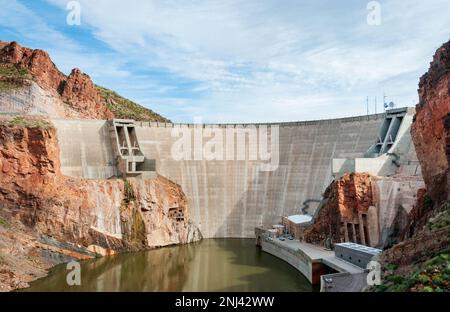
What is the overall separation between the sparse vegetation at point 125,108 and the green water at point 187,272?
4325 cm

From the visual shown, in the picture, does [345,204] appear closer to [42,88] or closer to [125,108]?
[42,88]

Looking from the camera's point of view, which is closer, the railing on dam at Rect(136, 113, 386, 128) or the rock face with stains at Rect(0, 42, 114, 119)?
the railing on dam at Rect(136, 113, 386, 128)

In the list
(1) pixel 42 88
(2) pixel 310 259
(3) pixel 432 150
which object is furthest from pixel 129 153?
(3) pixel 432 150

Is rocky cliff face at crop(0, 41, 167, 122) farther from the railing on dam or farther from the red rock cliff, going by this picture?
the red rock cliff

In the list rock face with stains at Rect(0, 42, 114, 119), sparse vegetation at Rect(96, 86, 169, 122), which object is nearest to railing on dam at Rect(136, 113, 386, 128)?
rock face with stains at Rect(0, 42, 114, 119)

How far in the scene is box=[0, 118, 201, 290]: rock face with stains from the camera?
36031mm

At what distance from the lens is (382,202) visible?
106 ft

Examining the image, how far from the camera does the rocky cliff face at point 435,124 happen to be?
24.3 metres

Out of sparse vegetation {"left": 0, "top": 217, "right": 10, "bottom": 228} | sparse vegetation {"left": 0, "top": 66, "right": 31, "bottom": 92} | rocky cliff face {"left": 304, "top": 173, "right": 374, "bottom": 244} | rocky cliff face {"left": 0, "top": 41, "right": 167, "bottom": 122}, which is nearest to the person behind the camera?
rocky cliff face {"left": 304, "top": 173, "right": 374, "bottom": 244}

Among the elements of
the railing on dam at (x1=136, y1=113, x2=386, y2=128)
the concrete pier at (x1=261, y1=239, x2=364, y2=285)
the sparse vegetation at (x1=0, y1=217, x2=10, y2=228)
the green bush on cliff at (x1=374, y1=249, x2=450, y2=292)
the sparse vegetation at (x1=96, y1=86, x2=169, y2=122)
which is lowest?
the concrete pier at (x1=261, y1=239, x2=364, y2=285)

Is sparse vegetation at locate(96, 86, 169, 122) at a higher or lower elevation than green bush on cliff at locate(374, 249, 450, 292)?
higher

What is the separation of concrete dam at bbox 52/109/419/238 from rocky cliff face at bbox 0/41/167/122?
18872 mm

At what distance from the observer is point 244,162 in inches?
2025

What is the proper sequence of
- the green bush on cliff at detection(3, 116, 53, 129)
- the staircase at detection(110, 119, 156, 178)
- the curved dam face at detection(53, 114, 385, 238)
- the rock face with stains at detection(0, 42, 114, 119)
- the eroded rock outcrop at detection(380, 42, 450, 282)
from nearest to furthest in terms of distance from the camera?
the eroded rock outcrop at detection(380, 42, 450, 282) → the green bush on cliff at detection(3, 116, 53, 129) → the staircase at detection(110, 119, 156, 178) → the curved dam face at detection(53, 114, 385, 238) → the rock face with stains at detection(0, 42, 114, 119)
